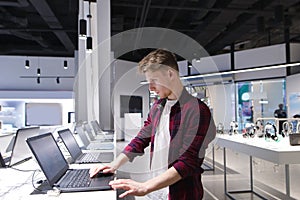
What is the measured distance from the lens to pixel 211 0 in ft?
19.2

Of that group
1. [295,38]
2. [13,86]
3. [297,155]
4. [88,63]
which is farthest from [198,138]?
[13,86]

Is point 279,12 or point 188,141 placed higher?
point 279,12

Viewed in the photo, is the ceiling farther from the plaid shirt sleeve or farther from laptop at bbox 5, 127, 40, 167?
the plaid shirt sleeve

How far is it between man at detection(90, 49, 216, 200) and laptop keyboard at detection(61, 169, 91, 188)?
7 cm

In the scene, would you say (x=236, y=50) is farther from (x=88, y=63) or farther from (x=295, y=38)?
(x=88, y=63)

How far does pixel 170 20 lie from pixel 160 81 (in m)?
6.76

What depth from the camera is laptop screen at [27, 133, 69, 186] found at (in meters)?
1.36

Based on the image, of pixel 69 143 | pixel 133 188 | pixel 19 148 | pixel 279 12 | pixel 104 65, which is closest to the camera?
pixel 133 188

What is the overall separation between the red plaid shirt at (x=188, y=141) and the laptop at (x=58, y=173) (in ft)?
1.13

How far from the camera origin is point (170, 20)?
775 centimetres

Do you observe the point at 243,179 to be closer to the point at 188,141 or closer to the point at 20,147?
the point at 20,147

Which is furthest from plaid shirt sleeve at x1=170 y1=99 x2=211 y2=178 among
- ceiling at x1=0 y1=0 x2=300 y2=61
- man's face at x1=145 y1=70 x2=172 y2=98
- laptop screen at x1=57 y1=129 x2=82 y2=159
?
ceiling at x1=0 y1=0 x2=300 y2=61

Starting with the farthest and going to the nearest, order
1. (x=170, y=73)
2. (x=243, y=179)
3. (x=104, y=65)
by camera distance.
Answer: (x=104, y=65)
(x=243, y=179)
(x=170, y=73)

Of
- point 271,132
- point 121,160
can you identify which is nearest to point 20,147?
point 121,160
